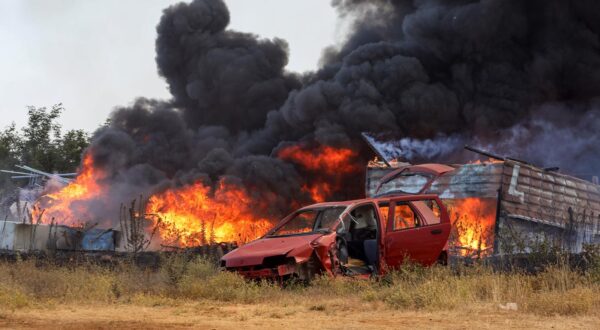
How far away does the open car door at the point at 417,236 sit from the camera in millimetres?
11117

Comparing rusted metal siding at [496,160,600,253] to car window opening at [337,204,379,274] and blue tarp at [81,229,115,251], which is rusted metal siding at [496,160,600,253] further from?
blue tarp at [81,229,115,251]

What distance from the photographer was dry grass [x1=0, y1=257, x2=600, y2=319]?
27.2ft

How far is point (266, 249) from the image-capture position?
35.3 feet

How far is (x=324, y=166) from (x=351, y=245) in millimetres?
16138

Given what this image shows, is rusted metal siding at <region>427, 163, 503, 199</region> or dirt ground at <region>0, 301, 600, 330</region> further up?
rusted metal siding at <region>427, 163, 503, 199</region>

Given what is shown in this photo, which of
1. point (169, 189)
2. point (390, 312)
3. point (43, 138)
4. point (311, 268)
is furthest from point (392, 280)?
point (43, 138)

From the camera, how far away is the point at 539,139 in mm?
26891

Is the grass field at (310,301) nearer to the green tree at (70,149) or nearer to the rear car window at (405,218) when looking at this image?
the rear car window at (405,218)

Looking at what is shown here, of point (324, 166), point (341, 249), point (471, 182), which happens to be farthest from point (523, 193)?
point (324, 166)

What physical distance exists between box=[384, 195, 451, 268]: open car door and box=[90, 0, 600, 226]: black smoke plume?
14.2m

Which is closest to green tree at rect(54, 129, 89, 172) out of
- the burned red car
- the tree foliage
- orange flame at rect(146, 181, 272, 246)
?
the tree foliage

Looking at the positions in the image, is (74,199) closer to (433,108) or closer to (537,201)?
(433,108)

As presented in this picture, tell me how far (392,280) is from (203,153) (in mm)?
21185

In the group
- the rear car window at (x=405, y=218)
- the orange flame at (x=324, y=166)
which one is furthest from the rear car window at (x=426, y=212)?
the orange flame at (x=324, y=166)
